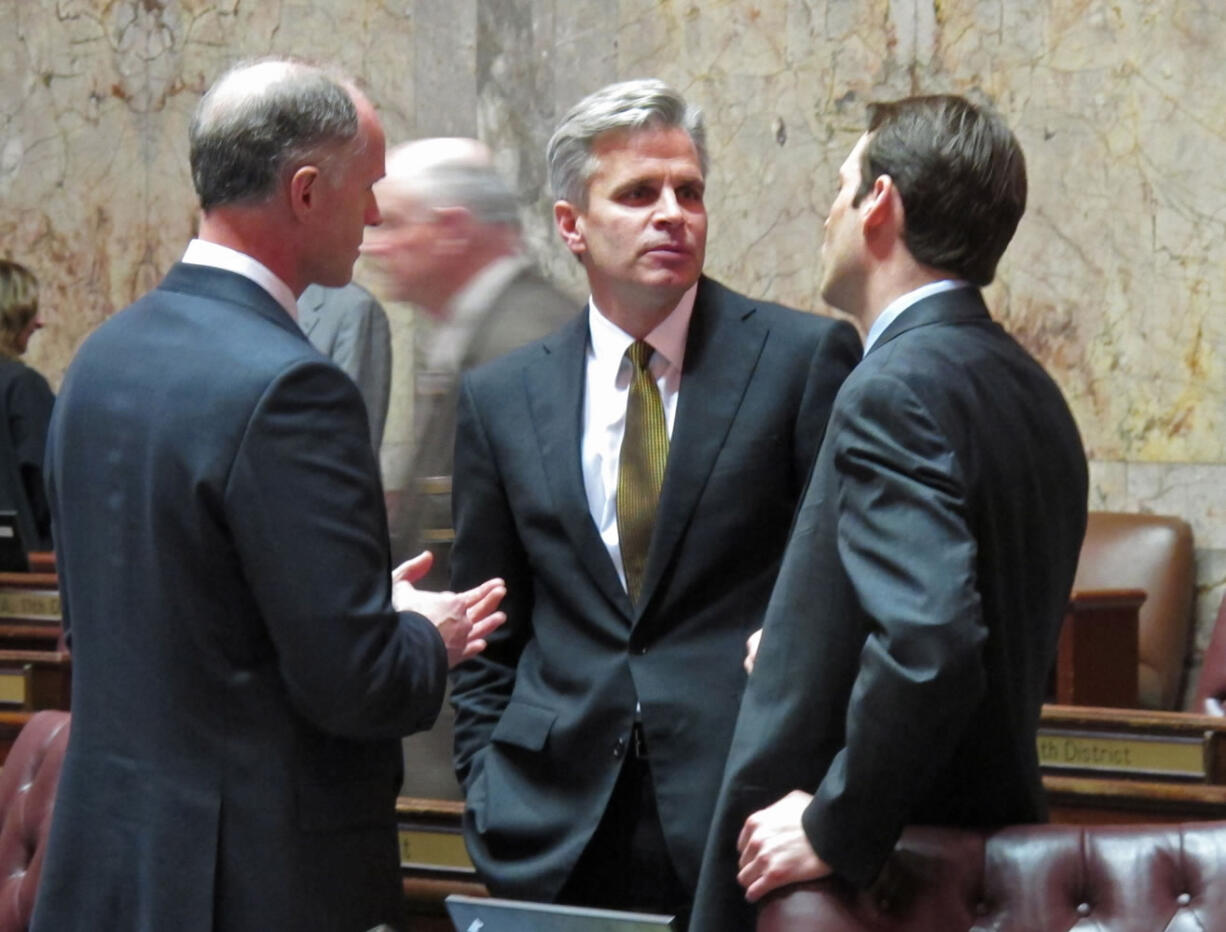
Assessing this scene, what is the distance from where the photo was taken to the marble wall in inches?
248

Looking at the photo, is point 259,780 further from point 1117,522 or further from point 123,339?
point 1117,522

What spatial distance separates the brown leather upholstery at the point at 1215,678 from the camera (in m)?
5.20

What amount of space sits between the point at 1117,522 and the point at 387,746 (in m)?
4.24

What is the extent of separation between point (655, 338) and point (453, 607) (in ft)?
1.98

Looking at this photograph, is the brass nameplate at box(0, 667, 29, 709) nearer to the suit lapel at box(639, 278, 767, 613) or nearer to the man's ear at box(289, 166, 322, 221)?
the suit lapel at box(639, 278, 767, 613)

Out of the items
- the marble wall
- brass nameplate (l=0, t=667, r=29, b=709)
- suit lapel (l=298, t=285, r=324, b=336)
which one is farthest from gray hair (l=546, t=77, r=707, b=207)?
the marble wall

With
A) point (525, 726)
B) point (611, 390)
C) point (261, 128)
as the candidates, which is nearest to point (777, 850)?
point (525, 726)

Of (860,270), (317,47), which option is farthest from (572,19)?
(860,270)

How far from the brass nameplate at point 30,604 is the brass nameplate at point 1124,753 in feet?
10.2

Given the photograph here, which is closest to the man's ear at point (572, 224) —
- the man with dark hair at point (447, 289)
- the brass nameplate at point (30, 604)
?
the man with dark hair at point (447, 289)

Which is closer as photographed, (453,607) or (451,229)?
(453,607)

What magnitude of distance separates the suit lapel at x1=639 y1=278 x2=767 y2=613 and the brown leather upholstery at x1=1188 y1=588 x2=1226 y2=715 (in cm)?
282

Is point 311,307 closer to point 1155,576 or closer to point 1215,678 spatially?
point 1215,678

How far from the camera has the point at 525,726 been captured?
2.83 meters
